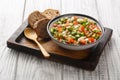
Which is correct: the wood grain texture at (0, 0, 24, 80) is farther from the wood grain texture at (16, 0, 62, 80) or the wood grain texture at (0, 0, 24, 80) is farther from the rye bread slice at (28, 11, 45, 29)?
the rye bread slice at (28, 11, 45, 29)

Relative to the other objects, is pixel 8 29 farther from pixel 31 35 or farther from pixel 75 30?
pixel 75 30

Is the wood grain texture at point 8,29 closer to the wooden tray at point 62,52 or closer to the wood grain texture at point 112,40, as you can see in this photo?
the wooden tray at point 62,52

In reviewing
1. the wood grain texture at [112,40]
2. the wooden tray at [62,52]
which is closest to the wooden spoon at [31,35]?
the wooden tray at [62,52]

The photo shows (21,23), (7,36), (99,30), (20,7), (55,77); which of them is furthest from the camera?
(20,7)

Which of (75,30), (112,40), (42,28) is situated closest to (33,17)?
(42,28)

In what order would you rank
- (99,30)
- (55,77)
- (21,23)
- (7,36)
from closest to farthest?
1. (55,77)
2. (99,30)
3. (7,36)
4. (21,23)

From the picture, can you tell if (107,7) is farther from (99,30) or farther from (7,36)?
(7,36)

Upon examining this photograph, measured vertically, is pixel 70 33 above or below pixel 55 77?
above

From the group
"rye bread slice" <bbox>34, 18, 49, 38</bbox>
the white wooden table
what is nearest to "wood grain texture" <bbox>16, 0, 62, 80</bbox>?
the white wooden table

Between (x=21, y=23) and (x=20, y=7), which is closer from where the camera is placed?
(x=21, y=23)

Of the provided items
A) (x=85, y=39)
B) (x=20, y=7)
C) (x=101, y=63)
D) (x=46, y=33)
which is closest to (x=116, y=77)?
(x=101, y=63)
